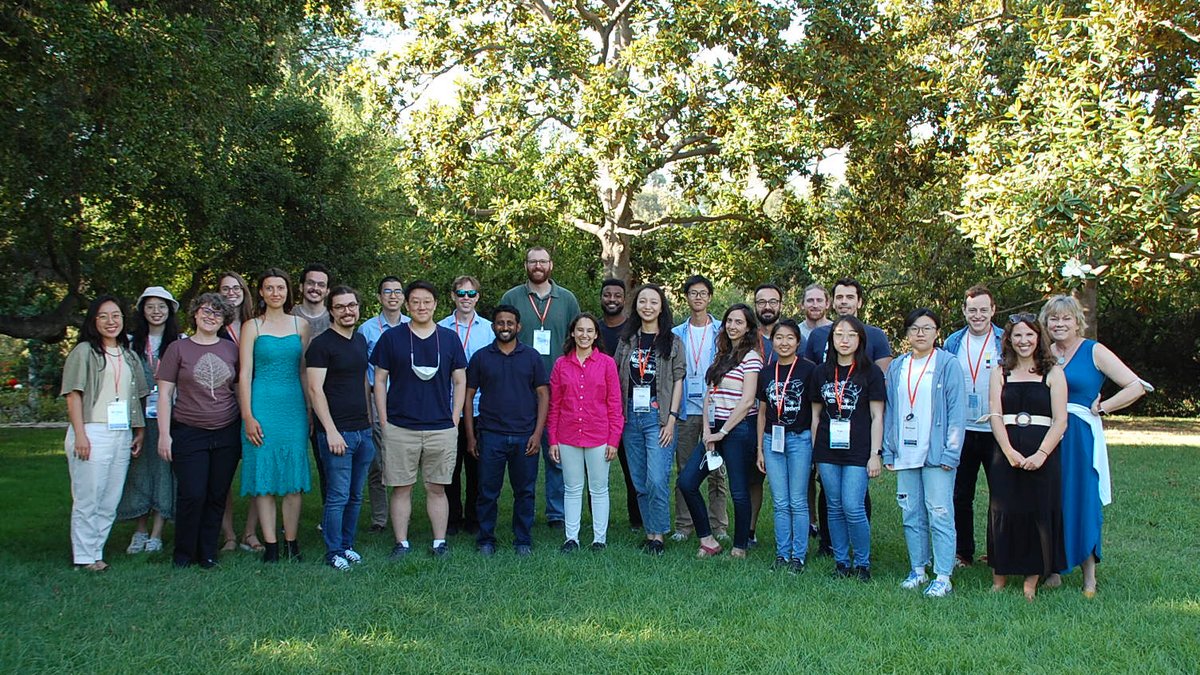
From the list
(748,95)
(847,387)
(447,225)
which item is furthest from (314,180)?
(847,387)

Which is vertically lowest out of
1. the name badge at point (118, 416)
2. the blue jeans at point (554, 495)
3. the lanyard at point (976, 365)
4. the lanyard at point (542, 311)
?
the blue jeans at point (554, 495)

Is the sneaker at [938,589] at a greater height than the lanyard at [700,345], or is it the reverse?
the lanyard at [700,345]

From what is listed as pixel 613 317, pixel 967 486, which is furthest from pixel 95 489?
pixel 967 486

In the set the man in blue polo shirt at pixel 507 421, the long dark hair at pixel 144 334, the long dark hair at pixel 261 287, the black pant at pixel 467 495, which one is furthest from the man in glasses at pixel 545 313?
the long dark hair at pixel 144 334

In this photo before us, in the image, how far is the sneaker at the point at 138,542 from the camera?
654cm

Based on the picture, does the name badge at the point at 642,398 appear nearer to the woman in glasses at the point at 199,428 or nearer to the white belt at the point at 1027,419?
the white belt at the point at 1027,419

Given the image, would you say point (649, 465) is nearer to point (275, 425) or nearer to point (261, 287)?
point (275, 425)

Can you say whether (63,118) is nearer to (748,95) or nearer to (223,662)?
(223,662)

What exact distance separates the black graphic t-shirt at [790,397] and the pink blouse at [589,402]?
108 centimetres

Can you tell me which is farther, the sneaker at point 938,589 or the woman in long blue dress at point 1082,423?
the woman in long blue dress at point 1082,423

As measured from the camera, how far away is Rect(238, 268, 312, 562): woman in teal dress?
6.08 metres

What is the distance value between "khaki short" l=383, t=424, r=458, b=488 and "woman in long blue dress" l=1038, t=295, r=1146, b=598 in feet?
12.6

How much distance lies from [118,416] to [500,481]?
8.34ft

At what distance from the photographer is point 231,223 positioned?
12086 millimetres
